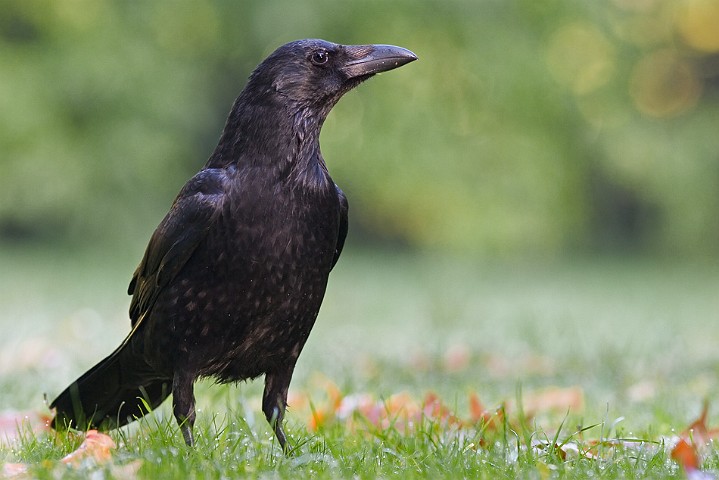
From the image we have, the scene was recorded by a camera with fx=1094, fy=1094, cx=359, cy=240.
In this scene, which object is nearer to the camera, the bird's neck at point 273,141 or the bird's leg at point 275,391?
the bird's neck at point 273,141

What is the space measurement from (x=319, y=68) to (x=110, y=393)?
1.24m

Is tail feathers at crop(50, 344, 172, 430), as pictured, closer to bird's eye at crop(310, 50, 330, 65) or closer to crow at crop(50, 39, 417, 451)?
crow at crop(50, 39, 417, 451)

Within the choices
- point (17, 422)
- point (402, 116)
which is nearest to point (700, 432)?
point (17, 422)

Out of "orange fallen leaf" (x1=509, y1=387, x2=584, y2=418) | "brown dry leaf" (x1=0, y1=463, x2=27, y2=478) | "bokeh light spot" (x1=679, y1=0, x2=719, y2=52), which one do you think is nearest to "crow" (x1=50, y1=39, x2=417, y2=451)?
"brown dry leaf" (x1=0, y1=463, x2=27, y2=478)

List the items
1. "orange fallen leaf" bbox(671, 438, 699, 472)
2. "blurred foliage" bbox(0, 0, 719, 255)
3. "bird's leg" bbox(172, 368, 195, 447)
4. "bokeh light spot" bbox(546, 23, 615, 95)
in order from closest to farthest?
"orange fallen leaf" bbox(671, 438, 699, 472)
"bird's leg" bbox(172, 368, 195, 447)
"blurred foliage" bbox(0, 0, 719, 255)
"bokeh light spot" bbox(546, 23, 615, 95)

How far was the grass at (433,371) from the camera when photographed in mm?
2900

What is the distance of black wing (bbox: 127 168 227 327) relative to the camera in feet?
10.3

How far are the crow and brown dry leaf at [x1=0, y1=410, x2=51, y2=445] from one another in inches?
7.3

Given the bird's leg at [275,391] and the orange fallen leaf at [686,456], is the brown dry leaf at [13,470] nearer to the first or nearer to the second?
the bird's leg at [275,391]

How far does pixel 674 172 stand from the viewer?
56.1 ft

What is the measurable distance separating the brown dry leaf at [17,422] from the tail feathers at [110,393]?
0.13 metres

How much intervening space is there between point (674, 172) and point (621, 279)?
9.76 ft

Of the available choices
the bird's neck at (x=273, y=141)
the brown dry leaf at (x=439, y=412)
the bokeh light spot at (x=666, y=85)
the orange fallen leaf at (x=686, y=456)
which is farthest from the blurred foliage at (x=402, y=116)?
the orange fallen leaf at (x=686, y=456)

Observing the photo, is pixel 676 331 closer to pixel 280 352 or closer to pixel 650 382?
pixel 650 382
